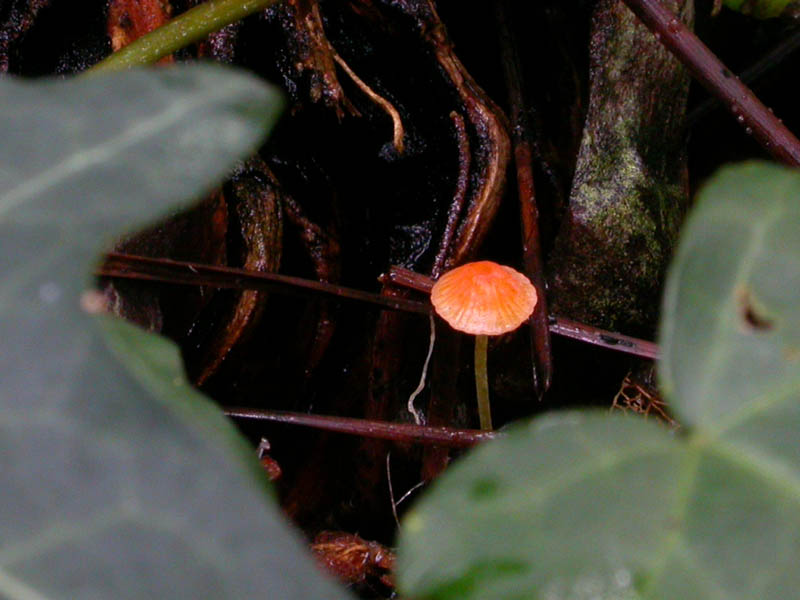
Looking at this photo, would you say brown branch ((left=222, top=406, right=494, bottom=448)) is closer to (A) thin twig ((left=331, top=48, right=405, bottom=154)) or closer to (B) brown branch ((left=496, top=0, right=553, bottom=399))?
(B) brown branch ((left=496, top=0, right=553, bottom=399))

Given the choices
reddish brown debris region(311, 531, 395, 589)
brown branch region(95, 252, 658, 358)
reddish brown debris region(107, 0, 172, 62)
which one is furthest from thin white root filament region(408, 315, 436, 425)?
reddish brown debris region(107, 0, 172, 62)

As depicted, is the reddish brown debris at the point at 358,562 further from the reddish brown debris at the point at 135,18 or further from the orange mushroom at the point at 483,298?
the reddish brown debris at the point at 135,18

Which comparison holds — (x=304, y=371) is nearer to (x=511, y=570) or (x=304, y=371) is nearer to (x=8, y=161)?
(x=8, y=161)

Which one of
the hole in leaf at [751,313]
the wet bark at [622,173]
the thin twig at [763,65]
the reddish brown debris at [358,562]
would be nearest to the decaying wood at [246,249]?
the reddish brown debris at [358,562]

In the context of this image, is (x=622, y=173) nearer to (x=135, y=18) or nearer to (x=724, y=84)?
(x=724, y=84)

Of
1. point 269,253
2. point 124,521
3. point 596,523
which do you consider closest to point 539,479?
point 596,523

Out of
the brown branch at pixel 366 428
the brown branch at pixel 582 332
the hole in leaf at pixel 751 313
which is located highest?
the hole in leaf at pixel 751 313
